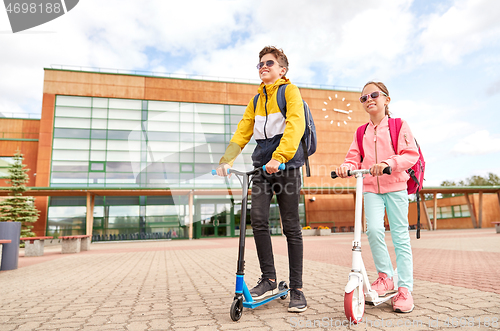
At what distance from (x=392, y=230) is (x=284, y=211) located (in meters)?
0.92

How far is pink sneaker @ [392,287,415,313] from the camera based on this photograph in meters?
2.58

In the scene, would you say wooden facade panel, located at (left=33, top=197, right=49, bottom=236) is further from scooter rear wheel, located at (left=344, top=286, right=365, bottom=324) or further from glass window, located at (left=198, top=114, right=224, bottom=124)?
scooter rear wheel, located at (left=344, top=286, right=365, bottom=324)

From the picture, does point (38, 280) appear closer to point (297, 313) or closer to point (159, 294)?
point (159, 294)

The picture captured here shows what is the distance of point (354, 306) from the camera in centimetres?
236

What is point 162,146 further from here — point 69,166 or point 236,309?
point 236,309

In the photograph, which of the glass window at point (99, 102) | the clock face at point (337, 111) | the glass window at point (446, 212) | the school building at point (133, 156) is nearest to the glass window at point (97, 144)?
the school building at point (133, 156)

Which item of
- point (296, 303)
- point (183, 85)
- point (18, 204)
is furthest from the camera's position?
point (183, 85)

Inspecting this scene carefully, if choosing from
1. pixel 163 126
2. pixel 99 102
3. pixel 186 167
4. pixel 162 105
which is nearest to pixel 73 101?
pixel 99 102

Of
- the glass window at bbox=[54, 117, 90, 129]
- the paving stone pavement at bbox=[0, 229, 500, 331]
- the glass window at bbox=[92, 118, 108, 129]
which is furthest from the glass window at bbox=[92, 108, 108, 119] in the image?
the paving stone pavement at bbox=[0, 229, 500, 331]

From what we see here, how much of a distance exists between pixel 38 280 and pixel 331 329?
5.04 meters

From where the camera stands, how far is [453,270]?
5.07 meters

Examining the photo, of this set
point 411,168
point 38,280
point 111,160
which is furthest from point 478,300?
point 111,160

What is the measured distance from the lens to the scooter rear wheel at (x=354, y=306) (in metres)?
2.30

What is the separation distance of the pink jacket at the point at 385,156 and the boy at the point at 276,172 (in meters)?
0.53
